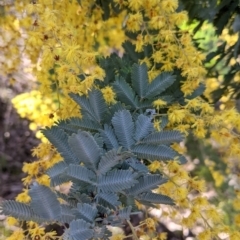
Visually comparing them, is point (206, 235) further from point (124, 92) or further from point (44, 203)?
point (44, 203)

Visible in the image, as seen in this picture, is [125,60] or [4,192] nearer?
[125,60]

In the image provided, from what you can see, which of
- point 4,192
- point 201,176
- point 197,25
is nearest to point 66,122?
point 197,25

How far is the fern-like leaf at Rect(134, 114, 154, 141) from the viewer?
80cm

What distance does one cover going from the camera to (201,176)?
6.37 feet

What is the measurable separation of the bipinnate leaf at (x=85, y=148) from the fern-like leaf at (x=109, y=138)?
0.08m

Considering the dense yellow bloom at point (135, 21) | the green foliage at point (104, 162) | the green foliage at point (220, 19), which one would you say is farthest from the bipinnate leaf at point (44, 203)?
the green foliage at point (220, 19)

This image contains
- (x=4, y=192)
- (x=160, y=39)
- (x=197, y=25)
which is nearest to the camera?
(x=160, y=39)

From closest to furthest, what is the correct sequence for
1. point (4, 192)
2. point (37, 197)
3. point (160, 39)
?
point (37, 197) < point (160, 39) < point (4, 192)

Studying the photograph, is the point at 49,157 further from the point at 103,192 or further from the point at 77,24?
the point at 77,24

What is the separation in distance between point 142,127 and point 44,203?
0.79 feet

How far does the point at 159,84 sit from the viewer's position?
3.12 feet

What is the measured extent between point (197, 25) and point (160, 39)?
506mm

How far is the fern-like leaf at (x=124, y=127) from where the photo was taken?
0.79 meters

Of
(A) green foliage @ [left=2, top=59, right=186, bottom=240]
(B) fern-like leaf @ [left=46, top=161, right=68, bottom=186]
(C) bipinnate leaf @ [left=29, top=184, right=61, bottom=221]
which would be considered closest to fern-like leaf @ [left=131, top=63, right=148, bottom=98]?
(A) green foliage @ [left=2, top=59, right=186, bottom=240]
